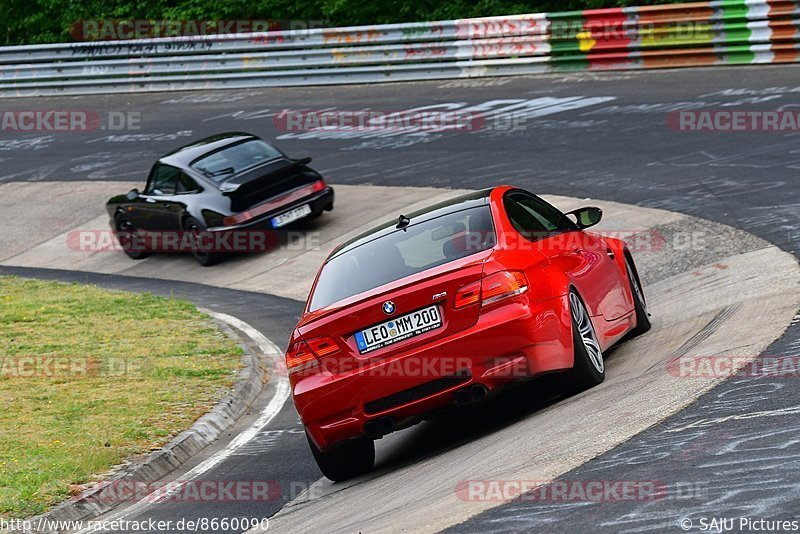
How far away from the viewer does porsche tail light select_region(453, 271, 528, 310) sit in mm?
7871

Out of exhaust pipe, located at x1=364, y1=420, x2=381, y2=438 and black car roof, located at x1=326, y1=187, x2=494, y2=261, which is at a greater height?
black car roof, located at x1=326, y1=187, x2=494, y2=261

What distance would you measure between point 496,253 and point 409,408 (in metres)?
1.14

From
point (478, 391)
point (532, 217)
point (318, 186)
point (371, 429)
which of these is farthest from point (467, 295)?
point (318, 186)

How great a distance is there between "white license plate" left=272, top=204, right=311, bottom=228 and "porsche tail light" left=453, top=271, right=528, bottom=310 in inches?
432

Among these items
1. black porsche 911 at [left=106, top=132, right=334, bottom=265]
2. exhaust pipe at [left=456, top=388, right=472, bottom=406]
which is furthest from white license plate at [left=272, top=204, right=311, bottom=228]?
exhaust pipe at [left=456, top=388, right=472, bottom=406]

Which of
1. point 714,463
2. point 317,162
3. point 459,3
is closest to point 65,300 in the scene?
point 317,162

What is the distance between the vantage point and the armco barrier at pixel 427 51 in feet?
76.7

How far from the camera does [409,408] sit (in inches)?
310

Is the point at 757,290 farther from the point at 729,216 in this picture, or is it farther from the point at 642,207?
the point at 642,207

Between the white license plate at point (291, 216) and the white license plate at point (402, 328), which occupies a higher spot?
the white license plate at point (402, 328)
